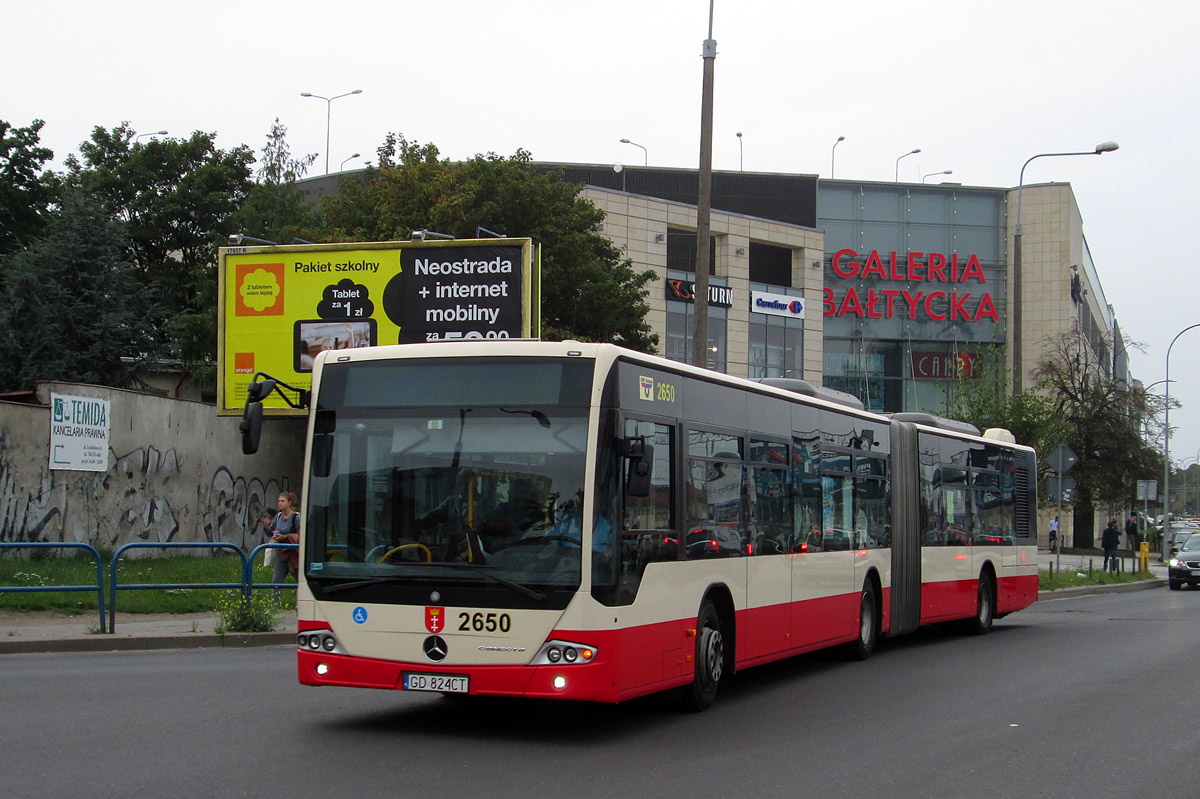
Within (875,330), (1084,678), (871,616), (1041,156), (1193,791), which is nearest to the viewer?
(1193,791)

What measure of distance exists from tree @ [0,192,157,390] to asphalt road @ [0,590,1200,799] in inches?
929

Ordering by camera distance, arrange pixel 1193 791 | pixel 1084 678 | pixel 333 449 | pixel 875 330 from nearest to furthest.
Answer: pixel 1193 791 < pixel 333 449 < pixel 1084 678 < pixel 875 330

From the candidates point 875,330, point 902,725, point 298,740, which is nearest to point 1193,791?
point 902,725

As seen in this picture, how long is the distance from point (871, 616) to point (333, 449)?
8063mm

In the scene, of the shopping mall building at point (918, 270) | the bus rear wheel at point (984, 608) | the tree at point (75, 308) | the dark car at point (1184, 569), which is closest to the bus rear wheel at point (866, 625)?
the bus rear wheel at point (984, 608)

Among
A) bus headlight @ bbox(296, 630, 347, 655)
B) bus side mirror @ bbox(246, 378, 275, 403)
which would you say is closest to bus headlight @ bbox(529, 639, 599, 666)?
bus headlight @ bbox(296, 630, 347, 655)

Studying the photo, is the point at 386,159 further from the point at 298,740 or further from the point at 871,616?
the point at 298,740

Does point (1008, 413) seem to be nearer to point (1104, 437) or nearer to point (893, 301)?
point (1104, 437)

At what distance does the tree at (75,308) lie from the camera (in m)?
35.0

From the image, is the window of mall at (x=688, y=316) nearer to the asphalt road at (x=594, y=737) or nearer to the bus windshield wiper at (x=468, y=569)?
the asphalt road at (x=594, y=737)

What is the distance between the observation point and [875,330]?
2820 inches

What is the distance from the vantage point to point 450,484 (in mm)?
8852

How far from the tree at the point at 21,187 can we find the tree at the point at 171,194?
3972 millimetres

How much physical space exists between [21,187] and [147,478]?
87.5 ft
